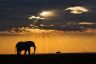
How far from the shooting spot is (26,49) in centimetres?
2256
